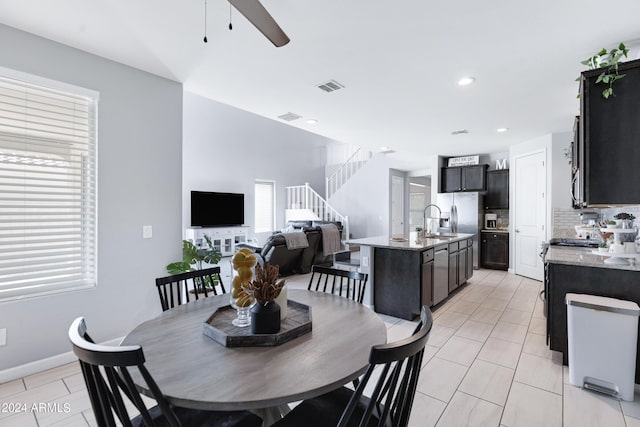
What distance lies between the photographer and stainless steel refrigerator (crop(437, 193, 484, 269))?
6570 millimetres

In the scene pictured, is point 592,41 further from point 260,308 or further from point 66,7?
point 66,7

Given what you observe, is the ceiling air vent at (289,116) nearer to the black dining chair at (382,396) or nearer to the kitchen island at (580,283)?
the kitchen island at (580,283)

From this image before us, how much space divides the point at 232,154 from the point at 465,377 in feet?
23.8

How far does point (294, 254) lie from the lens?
553 centimetres

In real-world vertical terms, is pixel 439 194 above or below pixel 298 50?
below

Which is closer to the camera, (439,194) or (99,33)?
(99,33)

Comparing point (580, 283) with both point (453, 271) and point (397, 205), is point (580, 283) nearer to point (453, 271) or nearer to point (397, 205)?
point (453, 271)

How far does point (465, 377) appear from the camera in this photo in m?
2.40

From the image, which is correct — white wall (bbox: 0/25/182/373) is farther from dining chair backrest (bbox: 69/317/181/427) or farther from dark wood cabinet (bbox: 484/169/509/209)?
dark wood cabinet (bbox: 484/169/509/209)

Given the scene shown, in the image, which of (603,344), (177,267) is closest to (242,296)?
(177,267)

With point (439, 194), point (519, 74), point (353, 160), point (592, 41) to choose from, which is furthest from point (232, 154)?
point (592, 41)

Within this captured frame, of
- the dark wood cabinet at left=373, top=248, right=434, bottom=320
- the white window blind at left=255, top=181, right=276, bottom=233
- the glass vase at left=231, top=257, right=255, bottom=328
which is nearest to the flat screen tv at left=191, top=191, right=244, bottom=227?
the white window blind at left=255, top=181, right=276, bottom=233

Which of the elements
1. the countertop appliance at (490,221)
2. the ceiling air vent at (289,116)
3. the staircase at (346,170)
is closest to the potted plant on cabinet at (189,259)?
the ceiling air vent at (289,116)

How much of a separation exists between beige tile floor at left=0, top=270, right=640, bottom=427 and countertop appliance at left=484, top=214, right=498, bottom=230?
12.3 ft
